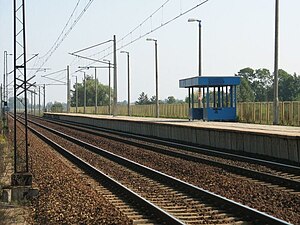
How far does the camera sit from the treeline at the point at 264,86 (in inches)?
4110

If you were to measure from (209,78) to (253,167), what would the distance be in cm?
1972

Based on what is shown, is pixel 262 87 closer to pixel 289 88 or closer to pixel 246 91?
pixel 246 91

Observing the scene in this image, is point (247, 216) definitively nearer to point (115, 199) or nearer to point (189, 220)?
point (189, 220)

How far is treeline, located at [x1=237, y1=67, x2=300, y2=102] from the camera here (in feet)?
342

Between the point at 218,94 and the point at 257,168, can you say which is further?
the point at 218,94

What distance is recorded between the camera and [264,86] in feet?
431

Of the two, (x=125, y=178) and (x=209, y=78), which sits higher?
(x=209, y=78)

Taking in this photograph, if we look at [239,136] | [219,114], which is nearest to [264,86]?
[219,114]

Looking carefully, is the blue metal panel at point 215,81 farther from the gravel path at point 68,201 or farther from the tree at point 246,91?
the tree at point 246,91

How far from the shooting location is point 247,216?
1111 centimetres

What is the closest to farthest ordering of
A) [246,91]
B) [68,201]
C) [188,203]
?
[188,203] → [68,201] → [246,91]

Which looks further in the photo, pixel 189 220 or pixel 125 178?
pixel 125 178

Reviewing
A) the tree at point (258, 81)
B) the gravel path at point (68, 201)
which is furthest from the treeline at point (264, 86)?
the gravel path at point (68, 201)

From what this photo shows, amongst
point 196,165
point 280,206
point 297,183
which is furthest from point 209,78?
point 280,206
